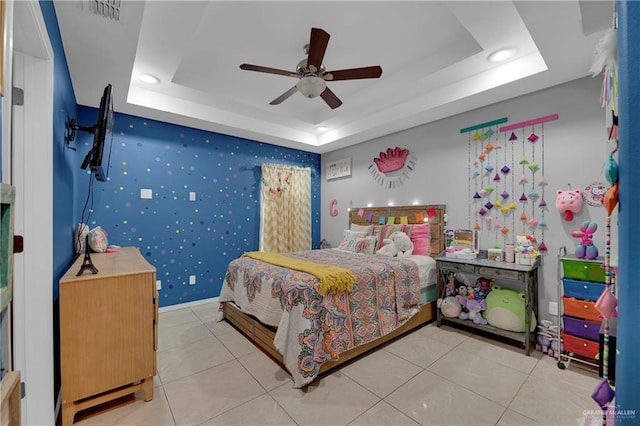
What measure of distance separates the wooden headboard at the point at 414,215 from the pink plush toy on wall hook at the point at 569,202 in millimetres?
1128

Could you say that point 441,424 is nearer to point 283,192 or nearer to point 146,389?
point 146,389

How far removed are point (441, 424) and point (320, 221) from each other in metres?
3.93

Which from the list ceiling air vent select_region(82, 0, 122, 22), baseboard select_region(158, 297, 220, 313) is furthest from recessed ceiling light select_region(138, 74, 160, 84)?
baseboard select_region(158, 297, 220, 313)

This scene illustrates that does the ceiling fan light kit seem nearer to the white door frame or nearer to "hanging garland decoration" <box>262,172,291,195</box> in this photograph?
the white door frame

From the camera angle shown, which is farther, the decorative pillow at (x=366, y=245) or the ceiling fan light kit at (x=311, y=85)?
the decorative pillow at (x=366, y=245)

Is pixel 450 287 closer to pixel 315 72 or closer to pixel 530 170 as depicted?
pixel 530 170

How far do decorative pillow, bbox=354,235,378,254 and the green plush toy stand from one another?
4.46ft

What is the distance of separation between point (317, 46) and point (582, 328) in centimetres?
296

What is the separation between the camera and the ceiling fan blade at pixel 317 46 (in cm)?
181

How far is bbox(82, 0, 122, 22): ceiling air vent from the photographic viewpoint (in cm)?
161

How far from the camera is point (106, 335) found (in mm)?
1674

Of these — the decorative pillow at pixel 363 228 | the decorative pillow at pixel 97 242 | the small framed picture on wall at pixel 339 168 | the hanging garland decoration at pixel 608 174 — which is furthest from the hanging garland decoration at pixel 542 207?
the decorative pillow at pixel 97 242

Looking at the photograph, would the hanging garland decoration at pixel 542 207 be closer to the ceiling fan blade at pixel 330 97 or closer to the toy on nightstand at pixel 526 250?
the toy on nightstand at pixel 526 250

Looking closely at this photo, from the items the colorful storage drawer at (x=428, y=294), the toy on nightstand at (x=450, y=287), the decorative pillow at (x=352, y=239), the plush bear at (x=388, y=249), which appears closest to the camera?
the colorful storage drawer at (x=428, y=294)
